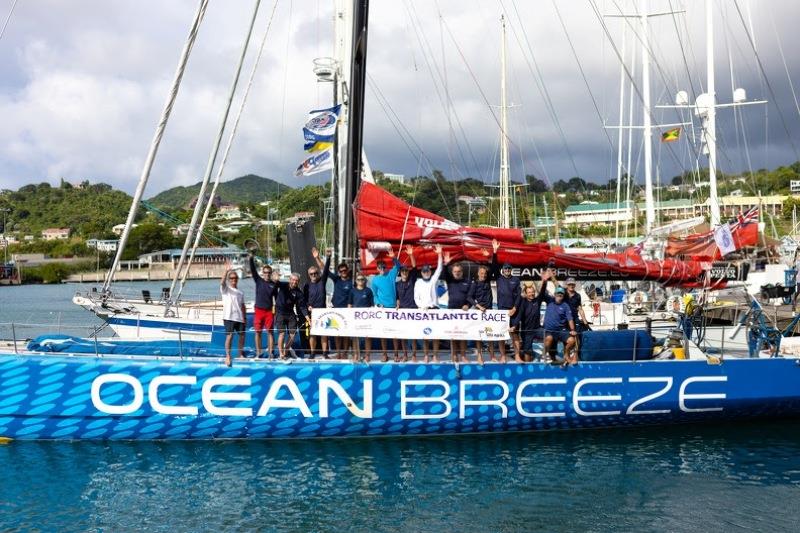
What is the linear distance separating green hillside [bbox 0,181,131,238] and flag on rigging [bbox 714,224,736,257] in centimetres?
10828

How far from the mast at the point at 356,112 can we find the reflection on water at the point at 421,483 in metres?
3.78

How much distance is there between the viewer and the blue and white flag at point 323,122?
13.6m

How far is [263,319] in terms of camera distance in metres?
10.3

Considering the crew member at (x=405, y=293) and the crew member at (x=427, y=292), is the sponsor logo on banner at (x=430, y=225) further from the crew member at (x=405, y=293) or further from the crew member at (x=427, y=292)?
the crew member at (x=405, y=293)

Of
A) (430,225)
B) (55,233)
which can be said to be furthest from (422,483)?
(55,233)

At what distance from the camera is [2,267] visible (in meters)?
88.8

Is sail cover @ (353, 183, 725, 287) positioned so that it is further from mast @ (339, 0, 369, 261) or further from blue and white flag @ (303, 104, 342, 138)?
blue and white flag @ (303, 104, 342, 138)

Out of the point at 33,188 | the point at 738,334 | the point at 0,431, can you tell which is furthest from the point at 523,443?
the point at 33,188

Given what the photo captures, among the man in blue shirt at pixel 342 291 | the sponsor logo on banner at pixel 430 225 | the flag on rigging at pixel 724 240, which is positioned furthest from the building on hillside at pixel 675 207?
the man in blue shirt at pixel 342 291

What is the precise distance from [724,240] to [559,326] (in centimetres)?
537

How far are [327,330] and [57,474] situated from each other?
12.5 ft

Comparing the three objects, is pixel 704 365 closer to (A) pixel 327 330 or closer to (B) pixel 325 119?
(A) pixel 327 330

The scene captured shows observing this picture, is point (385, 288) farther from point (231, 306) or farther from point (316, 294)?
point (231, 306)

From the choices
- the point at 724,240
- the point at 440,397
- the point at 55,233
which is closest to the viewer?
the point at 440,397
